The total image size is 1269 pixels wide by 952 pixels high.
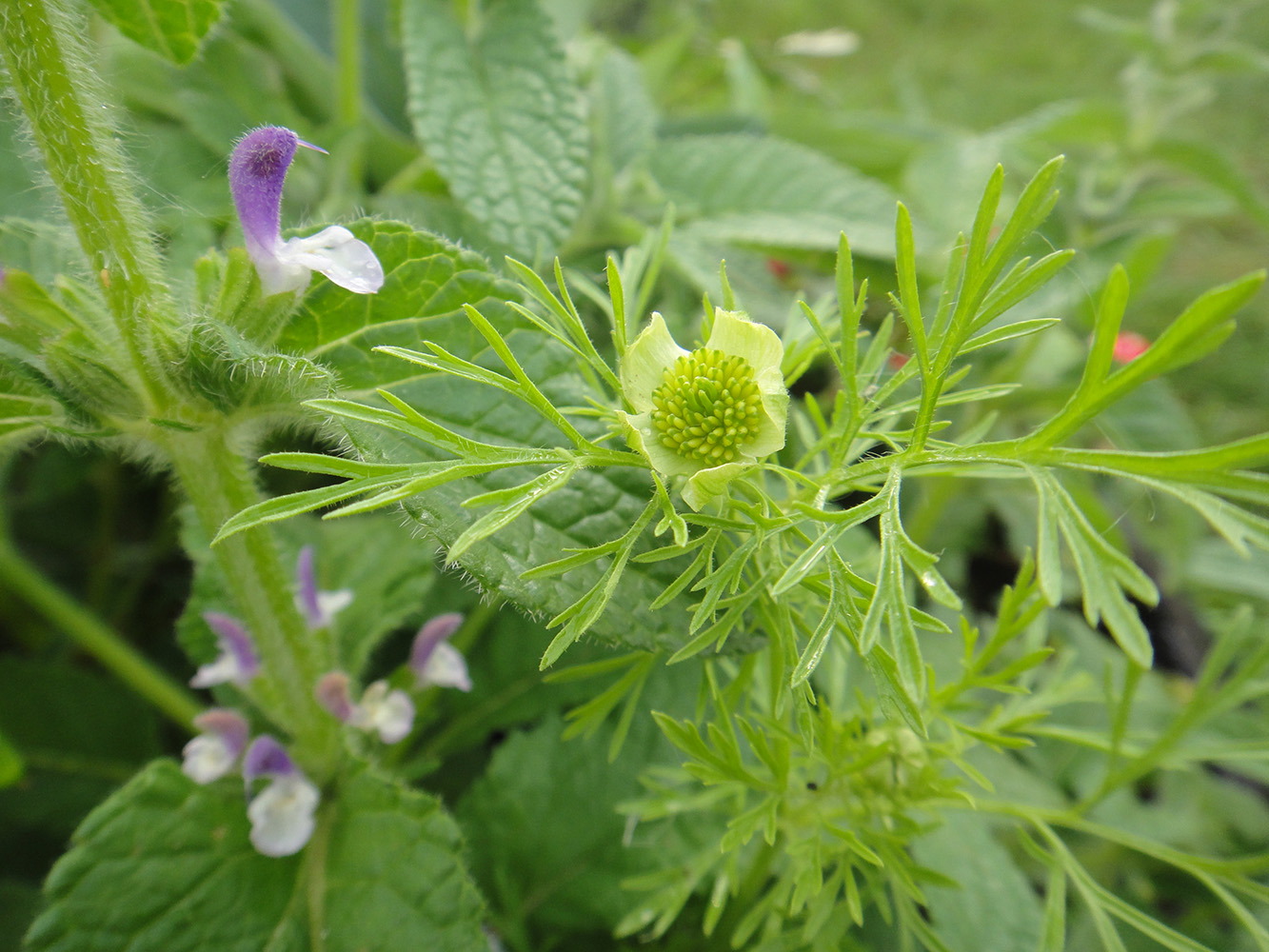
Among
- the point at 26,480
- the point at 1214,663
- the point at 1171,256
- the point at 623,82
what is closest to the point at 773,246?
the point at 623,82

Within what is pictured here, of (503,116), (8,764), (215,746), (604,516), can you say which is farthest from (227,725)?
(503,116)

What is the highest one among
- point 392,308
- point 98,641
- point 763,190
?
point 392,308

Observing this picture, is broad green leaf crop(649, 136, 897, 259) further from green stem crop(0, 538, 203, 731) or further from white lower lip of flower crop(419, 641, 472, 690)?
green stem crop(0, 538, 203, 731)

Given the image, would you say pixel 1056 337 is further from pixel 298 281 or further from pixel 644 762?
pixel 298 281

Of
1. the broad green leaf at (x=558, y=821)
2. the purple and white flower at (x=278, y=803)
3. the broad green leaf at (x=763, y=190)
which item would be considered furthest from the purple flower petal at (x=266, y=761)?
the broad green leaf at (x=763, y=190)

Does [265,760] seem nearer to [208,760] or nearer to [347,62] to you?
[208,760]

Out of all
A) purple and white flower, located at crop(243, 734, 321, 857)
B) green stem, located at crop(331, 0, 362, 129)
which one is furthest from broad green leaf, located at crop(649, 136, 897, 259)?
purple and white flower, located at crop(243, 734, 321, 857)
